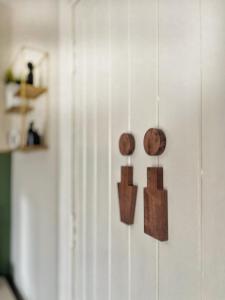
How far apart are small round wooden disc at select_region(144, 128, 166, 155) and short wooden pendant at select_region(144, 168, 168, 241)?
6cm

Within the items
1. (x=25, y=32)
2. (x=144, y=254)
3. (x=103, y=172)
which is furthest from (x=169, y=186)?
(x=25, y=32)

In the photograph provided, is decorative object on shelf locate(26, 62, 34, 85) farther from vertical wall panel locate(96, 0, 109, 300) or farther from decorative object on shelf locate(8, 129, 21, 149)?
vertical wall panel locate(96, 0, 109, 300)

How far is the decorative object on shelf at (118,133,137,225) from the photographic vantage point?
3.47 feet

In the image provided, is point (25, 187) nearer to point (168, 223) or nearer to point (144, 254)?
point (144, 254)

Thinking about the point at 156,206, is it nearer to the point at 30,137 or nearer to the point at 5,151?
the point at 30,137

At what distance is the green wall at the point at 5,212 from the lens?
2.34 m

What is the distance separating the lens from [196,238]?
0.77m

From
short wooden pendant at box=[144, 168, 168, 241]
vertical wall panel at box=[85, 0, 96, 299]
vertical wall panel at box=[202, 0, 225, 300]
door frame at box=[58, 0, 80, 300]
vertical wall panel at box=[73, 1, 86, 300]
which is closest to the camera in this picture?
vertical wall panel at box=[202, 0, 225, 300]

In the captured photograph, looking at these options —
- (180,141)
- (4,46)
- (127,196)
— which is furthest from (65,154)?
(4,46)

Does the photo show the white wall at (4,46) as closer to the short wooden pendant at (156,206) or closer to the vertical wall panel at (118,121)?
the vertical wall panel at (118,121)

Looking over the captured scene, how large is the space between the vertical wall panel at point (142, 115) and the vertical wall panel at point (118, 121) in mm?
52

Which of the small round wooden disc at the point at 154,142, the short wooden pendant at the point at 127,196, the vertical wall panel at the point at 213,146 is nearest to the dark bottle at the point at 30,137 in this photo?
the short wooden pendant at the point at 127,196

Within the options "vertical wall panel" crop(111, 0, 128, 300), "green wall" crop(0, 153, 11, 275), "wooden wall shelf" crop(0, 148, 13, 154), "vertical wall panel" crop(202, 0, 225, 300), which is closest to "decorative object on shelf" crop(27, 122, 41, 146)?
"wooden wall shelf" crop(0, 148, 13, 154)

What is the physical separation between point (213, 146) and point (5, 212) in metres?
2.02
